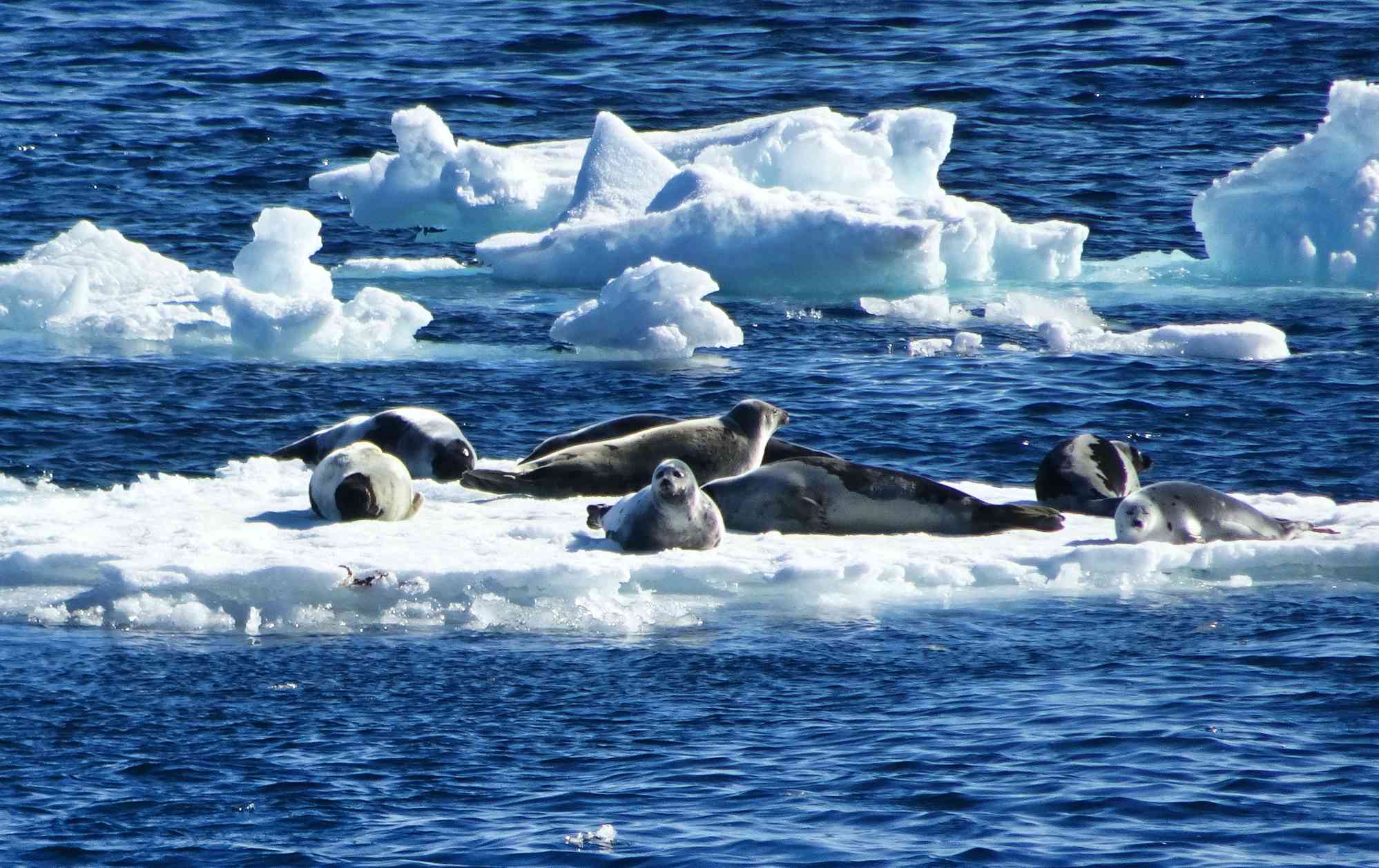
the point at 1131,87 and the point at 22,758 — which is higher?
the point at 1131,87

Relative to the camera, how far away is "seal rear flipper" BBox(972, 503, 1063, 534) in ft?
29.2

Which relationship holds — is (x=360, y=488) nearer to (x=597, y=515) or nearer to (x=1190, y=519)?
(x=597, y=515)

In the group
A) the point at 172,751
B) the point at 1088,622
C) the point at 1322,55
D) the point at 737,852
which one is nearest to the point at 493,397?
the point at 1088,622

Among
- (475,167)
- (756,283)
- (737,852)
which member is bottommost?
(737,852)

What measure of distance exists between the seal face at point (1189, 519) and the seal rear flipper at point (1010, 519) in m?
0.44

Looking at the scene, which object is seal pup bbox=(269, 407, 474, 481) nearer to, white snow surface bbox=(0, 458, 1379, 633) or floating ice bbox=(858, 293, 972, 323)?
white snow surface bbox=(0, 458, 1379, 633)

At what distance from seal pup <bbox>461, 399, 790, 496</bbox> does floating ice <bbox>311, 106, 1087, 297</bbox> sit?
632cm

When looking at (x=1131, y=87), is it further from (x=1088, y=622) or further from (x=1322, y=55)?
(x=1088, y=622)

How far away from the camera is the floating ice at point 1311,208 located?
54.0 ft

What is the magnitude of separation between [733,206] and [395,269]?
11.3ft

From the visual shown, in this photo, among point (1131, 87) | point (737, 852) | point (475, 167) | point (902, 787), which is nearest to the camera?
point (737, 852)

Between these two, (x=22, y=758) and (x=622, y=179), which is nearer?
(x=22, y=758)

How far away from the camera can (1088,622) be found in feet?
24.9

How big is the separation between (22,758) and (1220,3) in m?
A: 25.3
